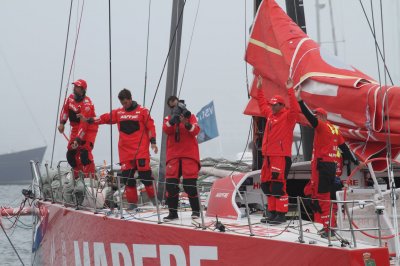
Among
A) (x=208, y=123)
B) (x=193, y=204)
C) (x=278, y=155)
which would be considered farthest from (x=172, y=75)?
(x=208, y=123)

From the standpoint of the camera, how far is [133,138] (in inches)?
313

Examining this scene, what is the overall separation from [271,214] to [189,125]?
3.35ft

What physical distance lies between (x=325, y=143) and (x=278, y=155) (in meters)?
0.34

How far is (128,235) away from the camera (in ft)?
23.0

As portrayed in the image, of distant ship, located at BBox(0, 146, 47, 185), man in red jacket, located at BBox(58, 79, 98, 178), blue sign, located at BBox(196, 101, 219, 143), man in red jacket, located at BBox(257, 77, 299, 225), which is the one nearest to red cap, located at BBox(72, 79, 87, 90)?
man in red jacket, located at BBox(58, 79, 98, 178)

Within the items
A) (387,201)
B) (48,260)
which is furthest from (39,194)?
(387,201)

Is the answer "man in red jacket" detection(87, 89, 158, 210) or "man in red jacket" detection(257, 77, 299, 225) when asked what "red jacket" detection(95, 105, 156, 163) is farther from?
"man in red jacket" detection(257, 77, 299, 225)

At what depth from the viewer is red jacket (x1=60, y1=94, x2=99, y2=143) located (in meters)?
8.88

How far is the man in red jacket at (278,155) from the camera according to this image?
6398mm

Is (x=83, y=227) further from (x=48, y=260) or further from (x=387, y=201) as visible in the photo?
(x=387, y=201)

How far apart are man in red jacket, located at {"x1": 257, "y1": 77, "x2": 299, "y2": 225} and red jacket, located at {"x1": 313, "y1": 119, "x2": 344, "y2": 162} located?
189 millimetres

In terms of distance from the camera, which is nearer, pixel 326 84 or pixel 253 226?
pixel 253 226

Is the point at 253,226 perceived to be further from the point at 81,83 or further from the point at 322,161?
the point at 81,83

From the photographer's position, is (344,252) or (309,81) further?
(309,81)
